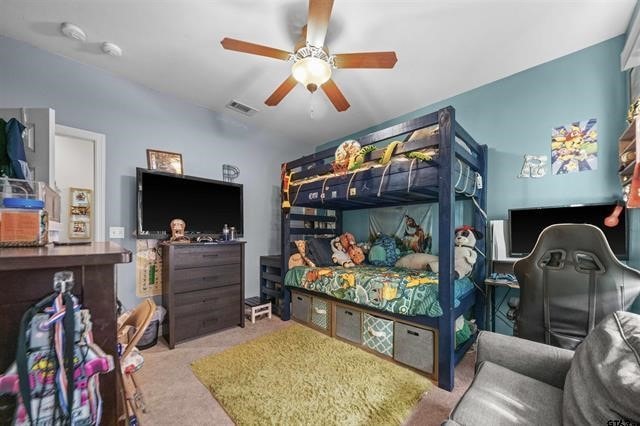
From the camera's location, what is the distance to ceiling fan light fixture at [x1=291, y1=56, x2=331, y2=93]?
1754 millimetres

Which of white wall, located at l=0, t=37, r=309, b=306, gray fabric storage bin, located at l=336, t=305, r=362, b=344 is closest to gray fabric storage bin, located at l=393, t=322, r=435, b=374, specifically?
gray fabric storage bin, located at l=336, t=305, r=362, b=344

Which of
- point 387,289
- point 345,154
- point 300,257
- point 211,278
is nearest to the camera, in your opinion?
point 387,289

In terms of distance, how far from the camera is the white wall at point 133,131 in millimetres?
2137

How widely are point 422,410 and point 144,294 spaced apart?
9.19 feet

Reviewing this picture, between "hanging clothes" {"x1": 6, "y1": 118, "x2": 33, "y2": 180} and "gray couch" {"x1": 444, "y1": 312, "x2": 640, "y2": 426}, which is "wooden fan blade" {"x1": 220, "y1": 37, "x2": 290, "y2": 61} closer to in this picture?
"hanging clothes" {"x1": 6, "y1": 118, "x2": 33, "y2": 180}

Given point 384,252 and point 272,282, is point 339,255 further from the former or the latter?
point 272,282

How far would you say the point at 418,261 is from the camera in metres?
2.83

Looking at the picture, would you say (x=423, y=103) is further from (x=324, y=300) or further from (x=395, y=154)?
(x=324, y=300)

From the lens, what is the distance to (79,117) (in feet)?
A: 7.68

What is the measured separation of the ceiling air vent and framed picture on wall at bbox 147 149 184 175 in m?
0.89

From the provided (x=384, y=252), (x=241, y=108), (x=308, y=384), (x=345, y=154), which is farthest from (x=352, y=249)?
(x=241, y=108)

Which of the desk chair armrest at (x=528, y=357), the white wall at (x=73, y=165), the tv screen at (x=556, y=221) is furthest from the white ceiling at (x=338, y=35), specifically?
the desk chair armrest at (x=528, y=357)

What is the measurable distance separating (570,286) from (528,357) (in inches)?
19.2

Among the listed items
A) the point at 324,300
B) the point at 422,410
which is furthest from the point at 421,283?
the point at 324,300
